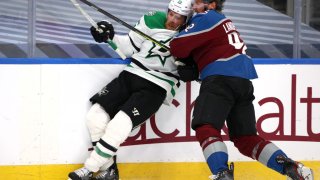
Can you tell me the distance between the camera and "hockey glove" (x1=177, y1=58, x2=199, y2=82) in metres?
3.67

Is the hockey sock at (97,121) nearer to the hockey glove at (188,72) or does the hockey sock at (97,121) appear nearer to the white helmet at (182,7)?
the hockey glove at (188,72)

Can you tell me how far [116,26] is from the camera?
4.07m

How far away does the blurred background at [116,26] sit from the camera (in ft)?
13.0

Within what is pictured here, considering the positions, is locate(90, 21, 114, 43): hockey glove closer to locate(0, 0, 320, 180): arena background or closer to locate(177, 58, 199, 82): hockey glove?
locate(0, 0, 320, 180): arena background

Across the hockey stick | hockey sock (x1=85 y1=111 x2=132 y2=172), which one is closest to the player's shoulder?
the hockey stick

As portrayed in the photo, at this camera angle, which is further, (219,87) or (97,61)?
(97,61)

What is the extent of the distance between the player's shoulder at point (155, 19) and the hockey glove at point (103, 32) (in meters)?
0.20

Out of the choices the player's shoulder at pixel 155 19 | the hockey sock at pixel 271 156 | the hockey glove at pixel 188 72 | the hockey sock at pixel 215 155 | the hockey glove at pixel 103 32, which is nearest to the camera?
the hockey sock at pixel 215 155

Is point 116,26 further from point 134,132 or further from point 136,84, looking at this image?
point 134,132

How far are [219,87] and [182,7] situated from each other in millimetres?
517

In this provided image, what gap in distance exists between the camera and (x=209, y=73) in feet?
11.6

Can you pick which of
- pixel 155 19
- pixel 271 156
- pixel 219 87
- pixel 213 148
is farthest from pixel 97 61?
pixel 271 156

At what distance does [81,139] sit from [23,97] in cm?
35

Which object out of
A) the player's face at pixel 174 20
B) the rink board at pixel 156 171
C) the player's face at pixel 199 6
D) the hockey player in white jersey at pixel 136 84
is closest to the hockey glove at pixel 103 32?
the hockey player in white jersey at pixel 136 84
